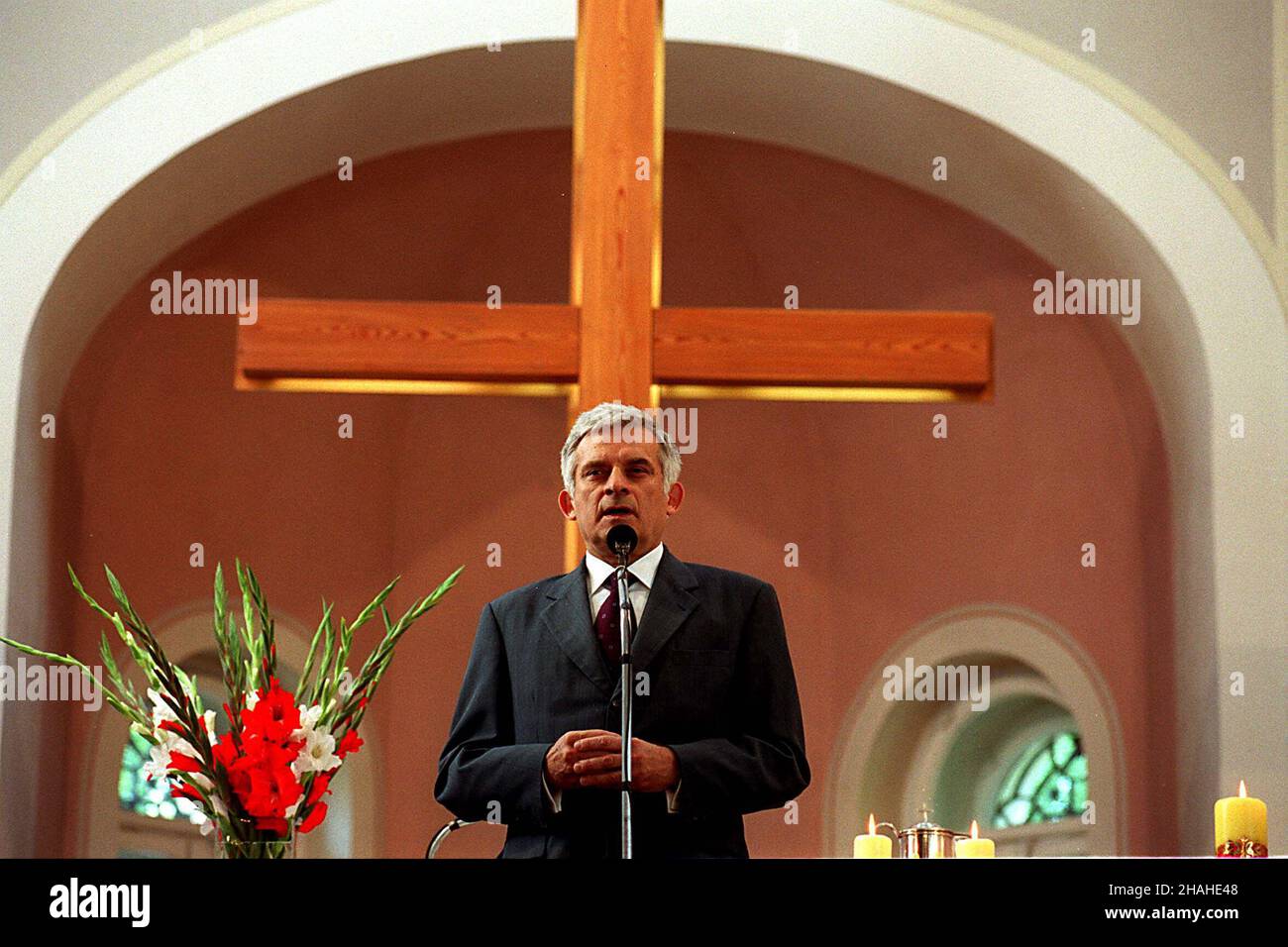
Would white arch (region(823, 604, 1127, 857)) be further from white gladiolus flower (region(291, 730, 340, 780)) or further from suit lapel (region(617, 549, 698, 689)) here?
white gladiolus flower (region(291, 730, 340, 780))

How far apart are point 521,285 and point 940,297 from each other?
2008 millimetres

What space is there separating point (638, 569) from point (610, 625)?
0.41 feet

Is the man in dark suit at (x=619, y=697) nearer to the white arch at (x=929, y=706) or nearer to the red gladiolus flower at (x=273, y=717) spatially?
the red gladiolus flower at (x=273, y=717)

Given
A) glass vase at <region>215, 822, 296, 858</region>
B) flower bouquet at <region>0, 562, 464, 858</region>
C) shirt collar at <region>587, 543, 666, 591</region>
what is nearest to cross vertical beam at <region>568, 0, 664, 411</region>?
shirt collar at <region>587, 543, 666, 591</region>

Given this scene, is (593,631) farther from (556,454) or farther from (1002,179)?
(556,454)

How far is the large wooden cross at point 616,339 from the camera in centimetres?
429

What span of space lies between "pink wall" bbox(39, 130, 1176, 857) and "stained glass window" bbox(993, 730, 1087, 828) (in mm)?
654

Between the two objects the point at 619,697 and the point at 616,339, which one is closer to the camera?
the point at 619,697

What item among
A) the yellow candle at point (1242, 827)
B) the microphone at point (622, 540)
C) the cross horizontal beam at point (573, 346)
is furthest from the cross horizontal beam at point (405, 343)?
the yellow candle at point (1242, 827)

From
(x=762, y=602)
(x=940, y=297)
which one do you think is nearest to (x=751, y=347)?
(x=762, y=602)

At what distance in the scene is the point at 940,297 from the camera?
27.6ft

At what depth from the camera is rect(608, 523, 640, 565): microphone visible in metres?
2.71

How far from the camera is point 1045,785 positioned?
8398 mm

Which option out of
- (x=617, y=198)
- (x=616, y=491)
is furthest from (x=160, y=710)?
(x=617, y=198)
